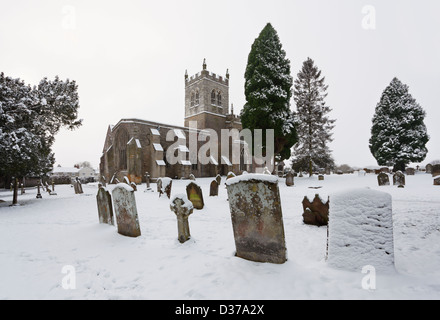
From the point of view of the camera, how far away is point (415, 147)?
892 inches

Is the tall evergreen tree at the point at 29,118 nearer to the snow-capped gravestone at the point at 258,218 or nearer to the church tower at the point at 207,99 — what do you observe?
the snow-capped gravestone at the point at 258,218

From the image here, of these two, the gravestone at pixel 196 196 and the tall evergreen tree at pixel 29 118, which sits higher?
the tall evergreen tree at pixel 29 118

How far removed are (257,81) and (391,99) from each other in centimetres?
1813

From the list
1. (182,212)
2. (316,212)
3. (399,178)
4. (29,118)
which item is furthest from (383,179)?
(29,118)

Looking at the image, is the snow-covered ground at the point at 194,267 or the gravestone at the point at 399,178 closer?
the snow-covered ground at the point at 194,267

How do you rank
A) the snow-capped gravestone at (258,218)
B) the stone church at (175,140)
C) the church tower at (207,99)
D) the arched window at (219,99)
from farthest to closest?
the arched window at (219,99) < the church tower at (207,99) < the stone church at (175,140) < the snow-capped gravestone at (258,218)

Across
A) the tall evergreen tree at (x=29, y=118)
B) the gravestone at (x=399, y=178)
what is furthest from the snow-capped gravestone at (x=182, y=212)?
the gravestone at (x=399, y=178)

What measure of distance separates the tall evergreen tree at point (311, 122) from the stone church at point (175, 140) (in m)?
11.7

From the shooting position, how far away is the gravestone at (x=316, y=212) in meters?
5.20

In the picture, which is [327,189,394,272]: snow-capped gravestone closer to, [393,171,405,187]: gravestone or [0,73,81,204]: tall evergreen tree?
[0,73,81,204]: tall evergreen tree

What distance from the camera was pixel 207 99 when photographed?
3519 centimetres

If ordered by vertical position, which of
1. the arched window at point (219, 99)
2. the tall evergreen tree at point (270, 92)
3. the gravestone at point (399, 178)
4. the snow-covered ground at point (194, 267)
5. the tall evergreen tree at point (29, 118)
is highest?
the arched window at point (219, 99)
